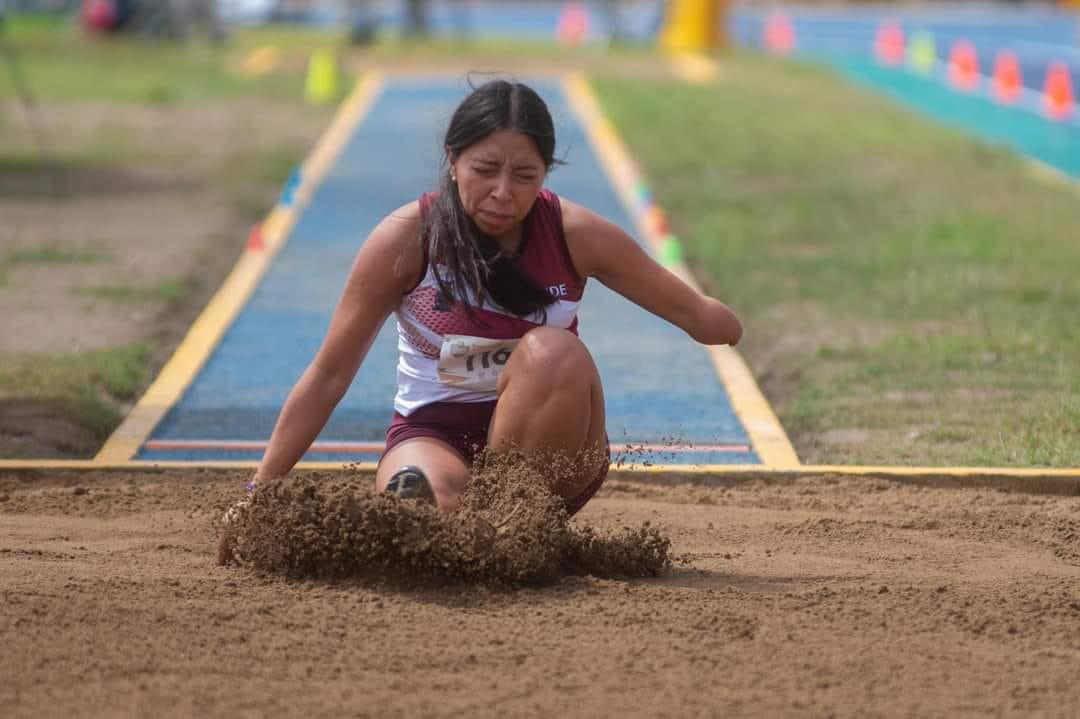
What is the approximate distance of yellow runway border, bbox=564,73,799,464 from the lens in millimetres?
7012

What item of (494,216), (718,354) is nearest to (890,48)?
(718,354)

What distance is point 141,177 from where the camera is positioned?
52.1 feet

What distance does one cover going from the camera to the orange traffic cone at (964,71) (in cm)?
2828

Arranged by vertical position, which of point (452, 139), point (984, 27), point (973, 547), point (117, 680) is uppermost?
point (452, 139)

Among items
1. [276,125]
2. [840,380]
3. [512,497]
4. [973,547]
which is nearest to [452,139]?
[512,497]

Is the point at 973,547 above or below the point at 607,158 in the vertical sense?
above

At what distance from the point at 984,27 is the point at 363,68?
20882mm

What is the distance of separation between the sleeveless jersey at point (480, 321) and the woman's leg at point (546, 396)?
0.15 meters

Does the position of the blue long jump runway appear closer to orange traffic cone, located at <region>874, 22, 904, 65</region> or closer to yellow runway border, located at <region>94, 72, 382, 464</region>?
yellow runway border, located at <region>94, 72, 382, 464</region>

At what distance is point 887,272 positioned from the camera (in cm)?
1118

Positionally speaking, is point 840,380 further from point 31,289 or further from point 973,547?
point 31,289

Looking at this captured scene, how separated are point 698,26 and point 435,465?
28.9 m

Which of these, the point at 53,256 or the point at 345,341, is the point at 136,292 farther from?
the point at 345,341

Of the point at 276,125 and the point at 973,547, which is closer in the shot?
the point at 973,547
